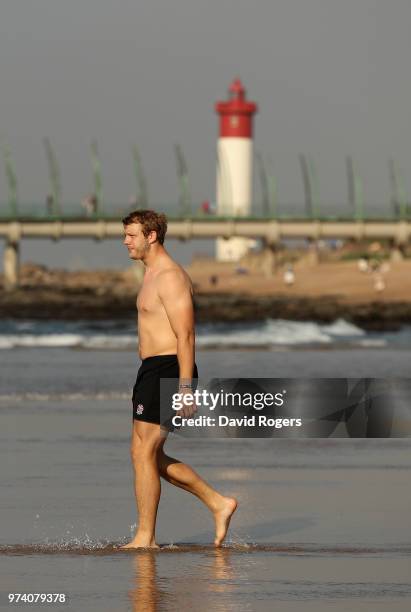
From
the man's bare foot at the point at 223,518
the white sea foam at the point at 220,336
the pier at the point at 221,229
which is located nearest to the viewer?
the man's bare foot at the point at 223,518

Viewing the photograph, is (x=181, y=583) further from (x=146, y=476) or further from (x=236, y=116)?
(x=236, y=116)

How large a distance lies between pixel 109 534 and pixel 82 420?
6044 millimetres

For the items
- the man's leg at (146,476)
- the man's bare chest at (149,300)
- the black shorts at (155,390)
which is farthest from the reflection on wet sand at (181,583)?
the man's bare chest at (149,300)

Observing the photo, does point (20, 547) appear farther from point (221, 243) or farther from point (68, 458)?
point (221, 243)

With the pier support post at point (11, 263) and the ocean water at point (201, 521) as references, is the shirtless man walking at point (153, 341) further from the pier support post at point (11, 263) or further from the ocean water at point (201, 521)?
the pier support post at point (11, 263)

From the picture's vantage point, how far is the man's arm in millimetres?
7477

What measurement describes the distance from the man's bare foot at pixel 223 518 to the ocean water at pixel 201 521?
0.09 meters

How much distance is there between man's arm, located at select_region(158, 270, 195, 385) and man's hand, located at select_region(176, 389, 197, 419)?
0.05 metres

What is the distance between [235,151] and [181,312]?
4578 inches

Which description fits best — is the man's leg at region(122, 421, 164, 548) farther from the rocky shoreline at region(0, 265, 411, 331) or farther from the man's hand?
the rocky shoreline at region(0, 265, 411, 331)

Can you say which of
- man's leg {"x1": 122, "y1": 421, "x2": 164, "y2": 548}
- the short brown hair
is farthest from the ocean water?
the short brown hair

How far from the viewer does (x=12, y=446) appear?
11805 millimetres

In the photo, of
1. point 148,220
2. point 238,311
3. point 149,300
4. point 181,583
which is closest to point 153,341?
point 149,300

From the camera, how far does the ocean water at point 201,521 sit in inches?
256
